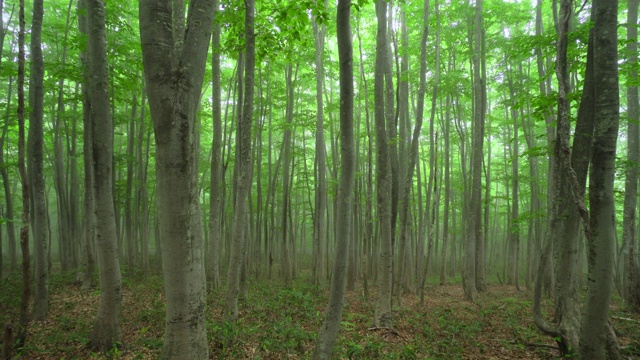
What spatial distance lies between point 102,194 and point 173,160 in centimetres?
321

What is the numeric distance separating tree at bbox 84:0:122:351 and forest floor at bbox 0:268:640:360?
1.43ft

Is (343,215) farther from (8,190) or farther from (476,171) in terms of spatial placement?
(8,190)

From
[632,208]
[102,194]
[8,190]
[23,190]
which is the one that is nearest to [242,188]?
[102,194]

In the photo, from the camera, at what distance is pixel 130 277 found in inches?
506

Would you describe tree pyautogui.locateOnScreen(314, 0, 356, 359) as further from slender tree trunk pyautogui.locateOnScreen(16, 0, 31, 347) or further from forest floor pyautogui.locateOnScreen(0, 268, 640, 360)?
slender tree trunk pyautogui.locateOnScreen(16, 0, 31, 347)

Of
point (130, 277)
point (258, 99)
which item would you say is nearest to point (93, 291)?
point (130, 277)

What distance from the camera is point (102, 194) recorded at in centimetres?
525

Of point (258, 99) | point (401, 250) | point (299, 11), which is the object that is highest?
point (258, 99)

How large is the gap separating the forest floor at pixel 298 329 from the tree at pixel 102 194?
0.44 metres

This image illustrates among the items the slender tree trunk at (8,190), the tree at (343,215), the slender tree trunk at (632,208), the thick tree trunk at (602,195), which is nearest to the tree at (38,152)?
the tree at (343,215)

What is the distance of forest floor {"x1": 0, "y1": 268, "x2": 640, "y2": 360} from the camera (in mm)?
5780

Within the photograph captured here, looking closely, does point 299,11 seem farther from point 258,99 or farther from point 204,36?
point 258,99

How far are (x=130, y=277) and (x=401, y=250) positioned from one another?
420 inches

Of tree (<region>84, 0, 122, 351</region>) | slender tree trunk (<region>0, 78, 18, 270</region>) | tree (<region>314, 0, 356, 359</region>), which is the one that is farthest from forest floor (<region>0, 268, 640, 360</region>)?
slender tree trunk (<region>0, 78, 18, 270</region>)
